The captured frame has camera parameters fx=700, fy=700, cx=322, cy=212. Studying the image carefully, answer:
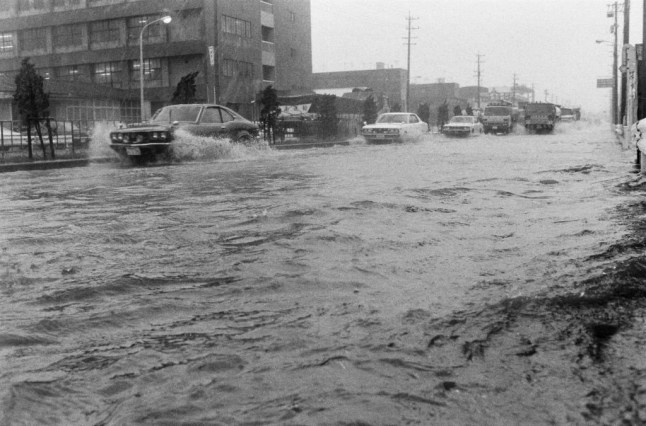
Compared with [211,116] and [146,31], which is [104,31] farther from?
[211,116]

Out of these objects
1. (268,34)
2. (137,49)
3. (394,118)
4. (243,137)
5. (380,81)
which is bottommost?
(243,137)

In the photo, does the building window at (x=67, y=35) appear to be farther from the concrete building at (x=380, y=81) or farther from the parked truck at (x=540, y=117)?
the concrete building at (x=380, y=81)

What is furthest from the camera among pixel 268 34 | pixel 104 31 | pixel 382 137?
pixel 268 34

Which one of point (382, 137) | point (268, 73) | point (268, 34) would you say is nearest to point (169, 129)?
point (382, 137)

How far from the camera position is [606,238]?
5.96 metres

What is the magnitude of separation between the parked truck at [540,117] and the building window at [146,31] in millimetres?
24677

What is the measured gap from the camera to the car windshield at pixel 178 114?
1644 centimetres

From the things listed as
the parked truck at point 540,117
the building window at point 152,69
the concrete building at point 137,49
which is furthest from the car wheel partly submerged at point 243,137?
the building window at point 152,69

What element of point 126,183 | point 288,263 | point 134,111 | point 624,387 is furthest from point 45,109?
point 134,111

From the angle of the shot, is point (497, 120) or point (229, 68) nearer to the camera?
point (497, 120)

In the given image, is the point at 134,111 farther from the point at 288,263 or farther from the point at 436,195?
the point at 288,263

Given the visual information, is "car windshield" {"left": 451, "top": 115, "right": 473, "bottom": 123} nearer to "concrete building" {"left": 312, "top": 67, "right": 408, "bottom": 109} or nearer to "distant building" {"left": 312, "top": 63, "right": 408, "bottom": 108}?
"distant building" {"left": 312, "top": 63, "right": 408, "bottom": 108}

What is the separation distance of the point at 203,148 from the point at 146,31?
34655 mm

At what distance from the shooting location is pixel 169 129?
15.7 meters
